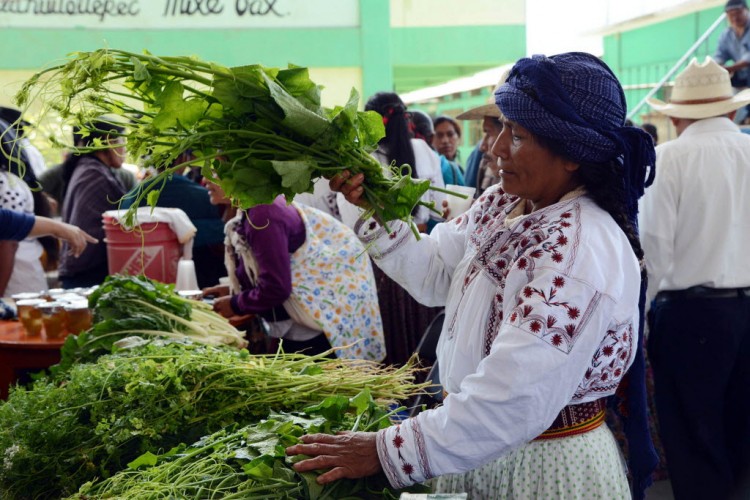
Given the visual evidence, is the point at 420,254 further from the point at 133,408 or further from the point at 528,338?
the point at 133,408

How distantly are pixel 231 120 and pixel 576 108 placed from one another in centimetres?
77

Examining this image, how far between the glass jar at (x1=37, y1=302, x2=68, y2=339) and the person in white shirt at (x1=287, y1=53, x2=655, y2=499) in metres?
2.08

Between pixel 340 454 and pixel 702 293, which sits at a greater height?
pixel 340 454

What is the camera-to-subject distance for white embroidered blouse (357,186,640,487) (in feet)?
5.32

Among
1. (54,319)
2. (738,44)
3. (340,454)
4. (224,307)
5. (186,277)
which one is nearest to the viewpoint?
(340,454)

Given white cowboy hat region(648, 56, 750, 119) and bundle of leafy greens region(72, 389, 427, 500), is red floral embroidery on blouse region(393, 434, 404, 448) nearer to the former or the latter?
bundle of leafy greens region(72, 389, 427, 500)

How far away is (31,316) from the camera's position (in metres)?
3.68

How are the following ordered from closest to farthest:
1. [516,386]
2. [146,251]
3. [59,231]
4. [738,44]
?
1. [516,386]
2. [59,231]
3. [146,251]
4. [738,44]

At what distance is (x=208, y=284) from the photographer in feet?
17.9

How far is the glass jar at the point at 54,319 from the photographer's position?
361 centimetres

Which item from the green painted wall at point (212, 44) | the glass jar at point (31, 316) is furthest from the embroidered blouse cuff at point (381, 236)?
the green painted wall at point (212, 44)

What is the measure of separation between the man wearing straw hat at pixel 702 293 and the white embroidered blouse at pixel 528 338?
2.11 metres

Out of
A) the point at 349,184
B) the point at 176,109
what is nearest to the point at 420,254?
the point at 349,184

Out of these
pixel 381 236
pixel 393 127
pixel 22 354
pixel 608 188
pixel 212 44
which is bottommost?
pixel 22 354
